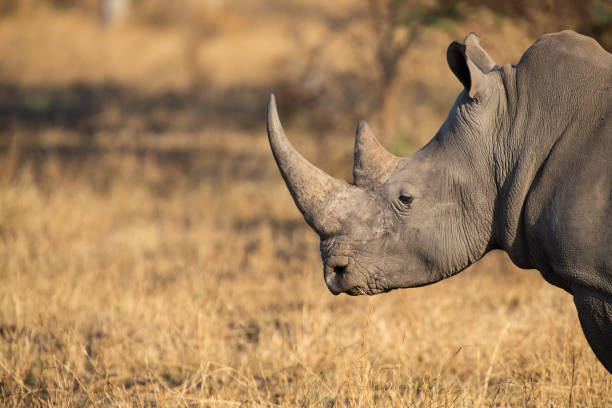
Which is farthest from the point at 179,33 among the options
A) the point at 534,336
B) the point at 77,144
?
the point at 534,336

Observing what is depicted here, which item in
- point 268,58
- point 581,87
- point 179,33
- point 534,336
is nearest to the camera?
point 581,87

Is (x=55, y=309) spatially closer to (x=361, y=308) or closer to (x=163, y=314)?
(x=163, y=314)

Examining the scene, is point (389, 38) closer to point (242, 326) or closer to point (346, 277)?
point (242, 326)

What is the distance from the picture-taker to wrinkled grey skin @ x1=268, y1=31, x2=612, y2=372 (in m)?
2.54

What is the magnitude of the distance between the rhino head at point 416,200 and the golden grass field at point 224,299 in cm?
43

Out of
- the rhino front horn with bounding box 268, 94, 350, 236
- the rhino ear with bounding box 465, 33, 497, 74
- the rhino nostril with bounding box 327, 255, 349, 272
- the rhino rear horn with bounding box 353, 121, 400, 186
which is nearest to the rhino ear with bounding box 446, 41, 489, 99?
the rhino ear with bounding box 465, 33, 497, 74

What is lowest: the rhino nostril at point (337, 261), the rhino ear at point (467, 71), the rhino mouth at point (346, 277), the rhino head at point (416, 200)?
the rhino mouth at point (346, 277)

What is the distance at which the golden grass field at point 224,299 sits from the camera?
3.54 metres

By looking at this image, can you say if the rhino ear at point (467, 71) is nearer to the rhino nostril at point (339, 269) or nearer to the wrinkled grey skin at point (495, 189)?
the wrinkled grey skin at point (495, 189)

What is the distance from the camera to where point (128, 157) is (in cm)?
978

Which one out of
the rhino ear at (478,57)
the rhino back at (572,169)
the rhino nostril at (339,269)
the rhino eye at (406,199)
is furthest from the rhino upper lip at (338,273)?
the rhino ear at (478,57)

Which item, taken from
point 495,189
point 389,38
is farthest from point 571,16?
point 495,189

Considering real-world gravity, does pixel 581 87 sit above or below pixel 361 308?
above

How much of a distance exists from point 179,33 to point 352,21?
10469 mm
